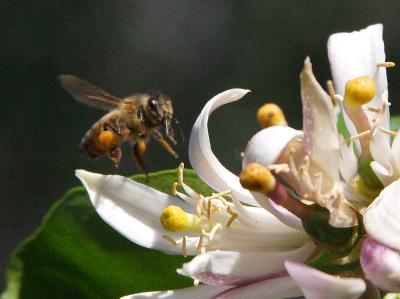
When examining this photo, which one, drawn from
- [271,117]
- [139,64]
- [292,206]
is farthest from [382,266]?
[139,64]

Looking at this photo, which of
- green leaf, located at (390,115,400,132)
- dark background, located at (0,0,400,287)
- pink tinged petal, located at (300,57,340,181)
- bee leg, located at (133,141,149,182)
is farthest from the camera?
dark background, located at (0,0,400,287)

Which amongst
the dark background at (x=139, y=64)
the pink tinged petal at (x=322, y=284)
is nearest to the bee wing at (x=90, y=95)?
the pink tinged petal at (x=322, y=284)

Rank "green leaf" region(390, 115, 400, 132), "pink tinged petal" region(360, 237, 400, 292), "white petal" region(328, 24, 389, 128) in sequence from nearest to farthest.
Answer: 1. "pink tinged petal" region(360, 237, 400, 292)
2. "white petal" region(328, 24, 389, 128)
3. "green leaf" region(390, 115, 400, 132)

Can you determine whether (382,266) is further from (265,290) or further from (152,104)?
Answer: (152,104)

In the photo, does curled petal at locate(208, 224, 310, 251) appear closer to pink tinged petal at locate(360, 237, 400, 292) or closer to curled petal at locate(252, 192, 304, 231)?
curled petal at locate(252, 192, 304, 231)

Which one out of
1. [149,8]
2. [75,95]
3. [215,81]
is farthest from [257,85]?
[75,95]

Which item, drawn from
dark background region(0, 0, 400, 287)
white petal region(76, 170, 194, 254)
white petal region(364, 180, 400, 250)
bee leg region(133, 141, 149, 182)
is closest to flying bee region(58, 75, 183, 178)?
bee leg region(133, 141, 149, 182)

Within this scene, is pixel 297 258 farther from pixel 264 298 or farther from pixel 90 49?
pixel 90 49

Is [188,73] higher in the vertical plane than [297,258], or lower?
lower
